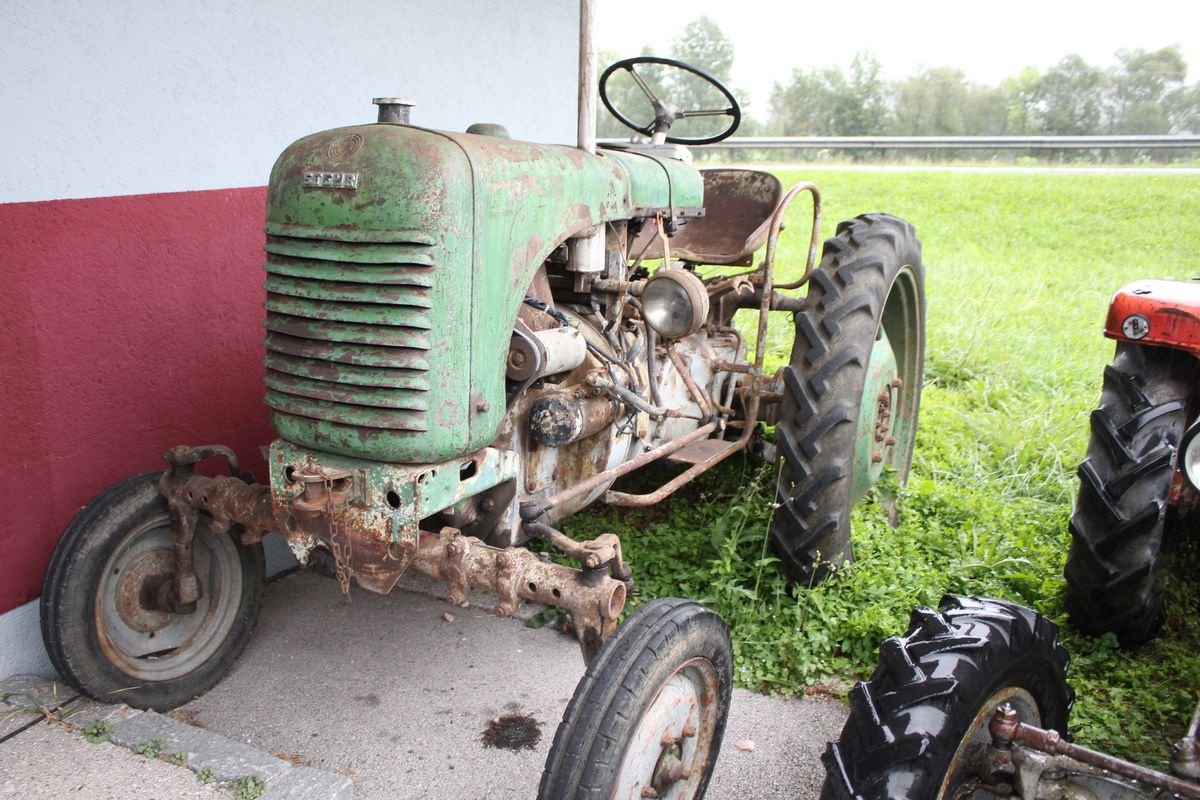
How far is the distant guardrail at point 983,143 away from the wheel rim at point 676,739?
42.6 ft

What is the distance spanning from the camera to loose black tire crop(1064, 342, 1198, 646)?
2.99 meters

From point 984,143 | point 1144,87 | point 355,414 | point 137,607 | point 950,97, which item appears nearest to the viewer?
point 355,414

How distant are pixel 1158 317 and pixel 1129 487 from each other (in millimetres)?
538

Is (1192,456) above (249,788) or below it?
above

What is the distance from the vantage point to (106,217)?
293cm

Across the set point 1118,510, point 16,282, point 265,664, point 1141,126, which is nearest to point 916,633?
point 1118,510

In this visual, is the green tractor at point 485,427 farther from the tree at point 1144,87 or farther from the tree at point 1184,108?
the tree at point 1144,87

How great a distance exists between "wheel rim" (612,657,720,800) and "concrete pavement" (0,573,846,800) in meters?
0.27

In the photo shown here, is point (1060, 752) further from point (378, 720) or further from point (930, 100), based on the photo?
point (930, 100)

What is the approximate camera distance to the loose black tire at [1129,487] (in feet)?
9.81

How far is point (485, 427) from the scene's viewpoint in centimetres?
235

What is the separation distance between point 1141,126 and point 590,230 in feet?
65.2

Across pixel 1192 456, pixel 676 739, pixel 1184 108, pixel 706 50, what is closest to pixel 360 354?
pixel 676 739

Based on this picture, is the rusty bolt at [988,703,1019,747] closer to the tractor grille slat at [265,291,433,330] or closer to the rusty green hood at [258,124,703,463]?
the rusty green hood at [258,124,703,463]
